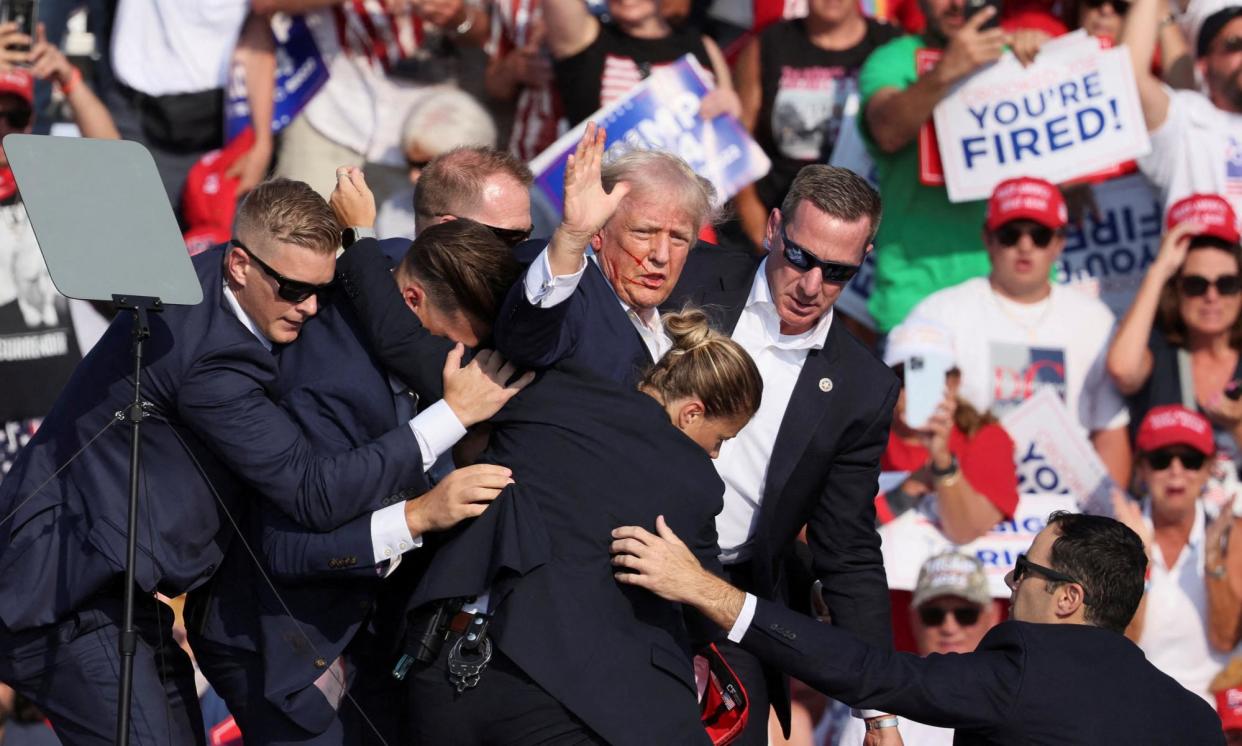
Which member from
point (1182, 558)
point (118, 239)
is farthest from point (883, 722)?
point (1182, 558)

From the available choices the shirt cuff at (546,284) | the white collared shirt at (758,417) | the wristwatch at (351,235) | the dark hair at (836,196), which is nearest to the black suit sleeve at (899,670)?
the white collared shirt at (758,417)

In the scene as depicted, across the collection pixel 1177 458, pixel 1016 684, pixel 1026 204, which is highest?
pixel 1016 684

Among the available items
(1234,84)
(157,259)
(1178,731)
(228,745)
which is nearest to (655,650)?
(1178,731)

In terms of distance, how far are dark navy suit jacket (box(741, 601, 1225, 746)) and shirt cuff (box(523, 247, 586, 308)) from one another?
0.88m

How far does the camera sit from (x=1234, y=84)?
793 cm

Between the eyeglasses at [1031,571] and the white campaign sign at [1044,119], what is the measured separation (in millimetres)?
3399

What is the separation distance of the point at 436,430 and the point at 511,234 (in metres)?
0.84

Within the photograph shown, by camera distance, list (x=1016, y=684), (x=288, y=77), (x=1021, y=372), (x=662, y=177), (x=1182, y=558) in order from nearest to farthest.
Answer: (x=1016, y=684) < (x=662, y=177) < (x=1182, y=558) < (x=1021, y=372) < (x=288, y=77)

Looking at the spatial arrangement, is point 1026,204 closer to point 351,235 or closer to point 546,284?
point 351,235

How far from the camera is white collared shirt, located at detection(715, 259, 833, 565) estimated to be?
5081 mm

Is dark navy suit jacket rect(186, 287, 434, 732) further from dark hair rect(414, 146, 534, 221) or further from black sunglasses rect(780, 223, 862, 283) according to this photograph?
black sunglasses rect(780, 223, 862, 283)

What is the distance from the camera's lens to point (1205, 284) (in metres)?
7.61

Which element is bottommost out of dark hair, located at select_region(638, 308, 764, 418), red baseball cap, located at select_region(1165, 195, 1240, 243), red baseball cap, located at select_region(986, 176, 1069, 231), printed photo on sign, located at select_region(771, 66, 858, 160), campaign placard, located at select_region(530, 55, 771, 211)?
red baseball cap, located at select_region(1165, 195, 1240, 243)

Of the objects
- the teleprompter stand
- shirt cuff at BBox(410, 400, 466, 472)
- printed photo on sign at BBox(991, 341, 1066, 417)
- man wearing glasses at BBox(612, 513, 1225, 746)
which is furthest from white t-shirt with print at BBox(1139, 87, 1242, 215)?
the teleprompter stand
